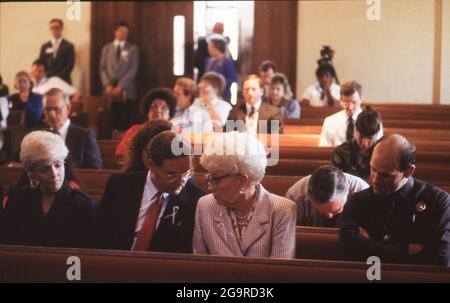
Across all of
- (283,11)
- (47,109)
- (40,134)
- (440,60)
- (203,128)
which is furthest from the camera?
Result: (283,11)

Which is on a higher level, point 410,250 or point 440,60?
point 440,60

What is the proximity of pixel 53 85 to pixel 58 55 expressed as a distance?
0.72 metres

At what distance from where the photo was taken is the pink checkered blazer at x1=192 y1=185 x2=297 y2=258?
307 cm

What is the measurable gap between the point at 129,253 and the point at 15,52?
30.9 feet

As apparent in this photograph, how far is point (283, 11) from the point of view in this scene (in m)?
11.0

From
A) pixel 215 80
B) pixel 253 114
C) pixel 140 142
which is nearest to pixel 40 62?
pixel 215 80

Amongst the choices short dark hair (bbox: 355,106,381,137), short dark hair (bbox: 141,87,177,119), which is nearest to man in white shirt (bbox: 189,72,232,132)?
short dark hair (bbox: 141,87,177,119)

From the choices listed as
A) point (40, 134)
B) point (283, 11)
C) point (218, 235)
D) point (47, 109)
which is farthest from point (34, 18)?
point (218, 235)

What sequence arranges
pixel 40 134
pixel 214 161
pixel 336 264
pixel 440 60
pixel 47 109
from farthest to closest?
1. pixel 440 60
2. pixel 47 109
3. pixel 40 134
4. pixel 214 161
5. pixel 336 264

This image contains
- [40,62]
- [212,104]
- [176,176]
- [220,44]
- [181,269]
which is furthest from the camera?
[40,62]

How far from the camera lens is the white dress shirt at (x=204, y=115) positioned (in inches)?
272

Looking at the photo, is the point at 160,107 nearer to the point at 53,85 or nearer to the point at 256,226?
the point at 256,226

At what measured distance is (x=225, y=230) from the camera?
3098 millimetres

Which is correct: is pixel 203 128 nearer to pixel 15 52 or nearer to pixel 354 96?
pixel 354 96
